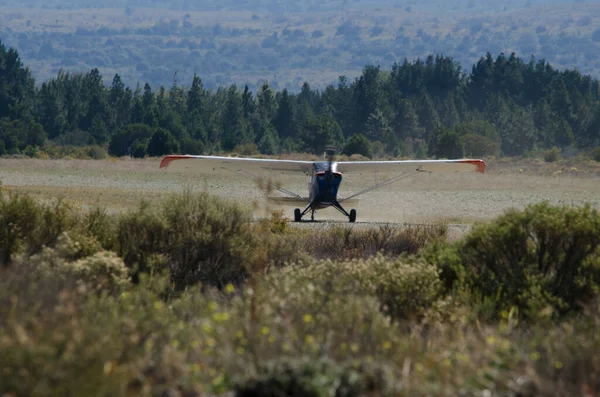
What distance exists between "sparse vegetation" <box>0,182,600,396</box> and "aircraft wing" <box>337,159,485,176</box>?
47.1 ft

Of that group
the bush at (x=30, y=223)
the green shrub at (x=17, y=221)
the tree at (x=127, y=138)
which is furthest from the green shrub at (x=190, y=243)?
the tree at (x=127, y=138)

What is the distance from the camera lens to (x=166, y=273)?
37.9 feet

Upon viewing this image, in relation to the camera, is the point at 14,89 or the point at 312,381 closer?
the point at 312,381

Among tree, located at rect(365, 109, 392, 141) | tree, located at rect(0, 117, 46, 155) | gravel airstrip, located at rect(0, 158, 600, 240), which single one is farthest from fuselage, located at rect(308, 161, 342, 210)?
tree, located at rect(365, 109, 392, 141)

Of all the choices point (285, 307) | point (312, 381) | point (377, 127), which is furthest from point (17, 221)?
point (377, 127)

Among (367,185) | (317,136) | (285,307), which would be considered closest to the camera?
(285,307)

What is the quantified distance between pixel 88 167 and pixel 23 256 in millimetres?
46208

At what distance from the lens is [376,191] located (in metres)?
44.3

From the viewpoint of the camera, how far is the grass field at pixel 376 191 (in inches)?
1320

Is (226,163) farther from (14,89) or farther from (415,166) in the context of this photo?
(14,89)

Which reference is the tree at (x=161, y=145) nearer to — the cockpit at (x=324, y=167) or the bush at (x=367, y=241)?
the cockpit at (x=324, y=167)

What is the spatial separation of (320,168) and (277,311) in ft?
60.6

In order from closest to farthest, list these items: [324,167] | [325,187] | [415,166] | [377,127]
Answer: [325,187]
[324,167]
[415,166]
[377,127]

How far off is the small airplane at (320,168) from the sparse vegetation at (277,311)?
11.8 meters
